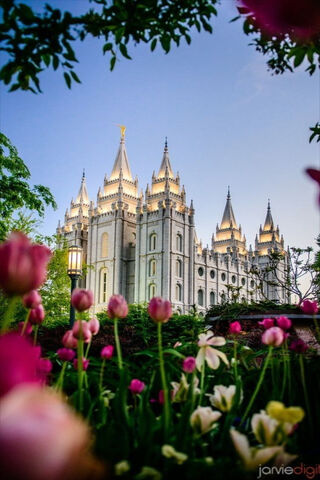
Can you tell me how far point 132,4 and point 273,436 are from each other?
150cm

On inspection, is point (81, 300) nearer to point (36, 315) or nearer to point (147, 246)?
point (36, 315)

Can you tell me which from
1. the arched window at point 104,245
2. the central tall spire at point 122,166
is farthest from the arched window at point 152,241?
the central tall spire at point 122,166

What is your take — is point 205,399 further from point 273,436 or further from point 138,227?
point 138,227

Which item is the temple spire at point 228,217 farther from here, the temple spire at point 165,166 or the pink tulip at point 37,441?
the pink tulip at point 37,441

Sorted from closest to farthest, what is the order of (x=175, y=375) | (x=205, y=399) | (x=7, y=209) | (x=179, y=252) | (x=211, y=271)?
(x=205, y=399), (x=175, y=375), (x=7, y=209), (x=179, y=252), (x=211, y=271)

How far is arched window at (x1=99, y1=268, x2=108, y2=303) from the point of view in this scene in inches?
1750

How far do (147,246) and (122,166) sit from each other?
11524 mm

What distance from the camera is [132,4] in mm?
1539

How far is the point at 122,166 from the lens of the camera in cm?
4881

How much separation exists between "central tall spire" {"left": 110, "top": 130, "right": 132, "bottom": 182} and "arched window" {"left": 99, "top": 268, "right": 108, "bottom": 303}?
1148 cm

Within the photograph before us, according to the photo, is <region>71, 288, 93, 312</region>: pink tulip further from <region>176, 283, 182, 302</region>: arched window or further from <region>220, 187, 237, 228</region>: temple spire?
<region>220, 187, 237, 228</region>: temple spire

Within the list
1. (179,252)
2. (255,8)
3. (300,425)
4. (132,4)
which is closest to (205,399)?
(300,425)

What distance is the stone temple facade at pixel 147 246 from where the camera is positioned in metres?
41.7

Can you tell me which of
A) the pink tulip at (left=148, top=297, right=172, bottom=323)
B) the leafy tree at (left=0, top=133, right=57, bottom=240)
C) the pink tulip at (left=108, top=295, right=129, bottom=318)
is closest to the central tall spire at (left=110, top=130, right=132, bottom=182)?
the leafy tree at (left=0, top=133, right=57, bottom=240)
